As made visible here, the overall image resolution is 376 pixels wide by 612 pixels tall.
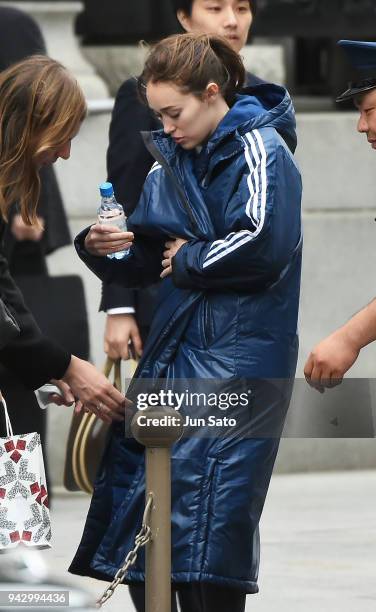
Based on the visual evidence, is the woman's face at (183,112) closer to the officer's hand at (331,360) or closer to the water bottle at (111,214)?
the water bottle at (111,214)

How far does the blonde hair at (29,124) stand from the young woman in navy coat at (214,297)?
0.72 feet

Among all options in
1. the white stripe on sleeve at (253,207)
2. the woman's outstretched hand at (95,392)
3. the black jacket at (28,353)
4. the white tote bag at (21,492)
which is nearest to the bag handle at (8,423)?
the white tote bag at (21,492)

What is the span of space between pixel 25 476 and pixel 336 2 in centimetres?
706

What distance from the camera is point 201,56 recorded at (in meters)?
4.76

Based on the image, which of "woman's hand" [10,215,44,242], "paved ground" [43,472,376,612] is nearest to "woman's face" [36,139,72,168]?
"paved ground" [43,472,376,612]

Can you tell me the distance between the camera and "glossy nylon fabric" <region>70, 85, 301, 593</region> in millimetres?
4633

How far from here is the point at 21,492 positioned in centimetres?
457

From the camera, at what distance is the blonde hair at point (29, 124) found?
4699 mm

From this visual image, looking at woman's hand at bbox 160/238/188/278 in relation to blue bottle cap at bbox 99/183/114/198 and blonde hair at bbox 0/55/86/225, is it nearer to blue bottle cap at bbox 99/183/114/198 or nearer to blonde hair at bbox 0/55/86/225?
blue bottle cap at bbox 99/183/114/198

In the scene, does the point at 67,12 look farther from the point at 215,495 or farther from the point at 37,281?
the point at 215,495

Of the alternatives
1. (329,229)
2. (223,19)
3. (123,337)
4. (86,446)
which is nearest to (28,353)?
(123,337)

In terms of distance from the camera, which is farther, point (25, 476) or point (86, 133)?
point (86, 133)

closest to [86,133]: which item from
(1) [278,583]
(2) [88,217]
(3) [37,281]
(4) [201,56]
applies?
(2) [88,217]

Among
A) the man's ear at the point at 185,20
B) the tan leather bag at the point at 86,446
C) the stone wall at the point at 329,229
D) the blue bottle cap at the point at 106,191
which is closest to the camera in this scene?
the blue bottle cap at the point at 106,191
